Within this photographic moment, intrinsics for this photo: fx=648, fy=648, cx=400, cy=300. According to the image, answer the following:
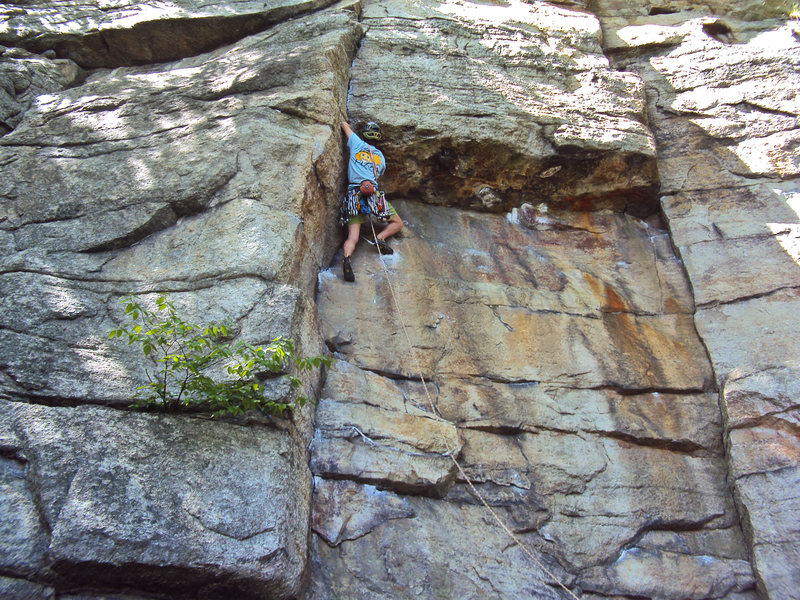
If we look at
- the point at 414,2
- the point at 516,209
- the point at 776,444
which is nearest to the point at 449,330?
the point at 516,209

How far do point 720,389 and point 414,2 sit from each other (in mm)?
4838

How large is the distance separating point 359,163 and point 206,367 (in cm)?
233

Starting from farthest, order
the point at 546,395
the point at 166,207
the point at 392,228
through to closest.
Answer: the point at 392,228
the point at 546,395
the point at 166,207

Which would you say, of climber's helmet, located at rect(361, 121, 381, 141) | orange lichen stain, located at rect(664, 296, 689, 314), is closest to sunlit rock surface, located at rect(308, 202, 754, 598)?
orange lichen stain, located at rect(664, 296, 689, 314)

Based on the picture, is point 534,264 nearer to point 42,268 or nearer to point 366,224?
point 366,224

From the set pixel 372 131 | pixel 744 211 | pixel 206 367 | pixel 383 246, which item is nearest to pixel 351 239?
pixel 383 246

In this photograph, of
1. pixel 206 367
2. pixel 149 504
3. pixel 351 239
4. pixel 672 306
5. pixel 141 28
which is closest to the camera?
pixel 149 504

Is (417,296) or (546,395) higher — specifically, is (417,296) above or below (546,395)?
above

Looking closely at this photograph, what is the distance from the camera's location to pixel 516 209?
5.62 meters

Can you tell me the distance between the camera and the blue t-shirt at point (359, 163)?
16.4 feet

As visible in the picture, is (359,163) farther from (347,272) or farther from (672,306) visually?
(672,306)

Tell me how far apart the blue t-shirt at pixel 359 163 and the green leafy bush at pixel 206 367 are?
77.3 inches

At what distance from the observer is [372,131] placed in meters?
5.26

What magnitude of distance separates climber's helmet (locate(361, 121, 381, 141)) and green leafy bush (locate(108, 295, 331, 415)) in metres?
2.43
